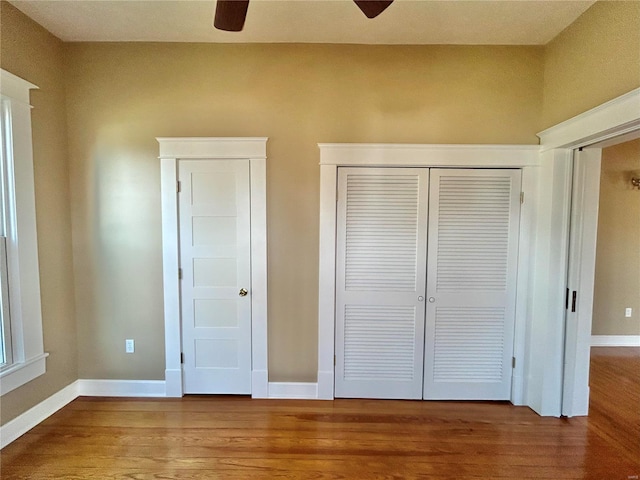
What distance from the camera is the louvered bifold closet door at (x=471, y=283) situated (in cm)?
236

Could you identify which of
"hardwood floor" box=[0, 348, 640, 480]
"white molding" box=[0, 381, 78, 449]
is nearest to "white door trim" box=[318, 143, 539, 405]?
"hardwood floor" box=[0, 348, 640, 480]

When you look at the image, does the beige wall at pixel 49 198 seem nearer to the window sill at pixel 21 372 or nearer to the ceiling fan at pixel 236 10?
the window sill at pixel 21 372

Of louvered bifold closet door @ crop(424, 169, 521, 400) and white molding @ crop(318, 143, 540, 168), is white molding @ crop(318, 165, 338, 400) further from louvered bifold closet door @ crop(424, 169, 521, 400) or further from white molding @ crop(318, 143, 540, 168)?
louvered bifold closet door @ crop(424, 169, 521, 400)

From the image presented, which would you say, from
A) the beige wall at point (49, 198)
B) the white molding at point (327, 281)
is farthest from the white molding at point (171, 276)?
the white molding at point (327, 281)

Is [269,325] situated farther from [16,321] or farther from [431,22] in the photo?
[431,22]

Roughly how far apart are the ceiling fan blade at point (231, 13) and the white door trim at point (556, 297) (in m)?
2.19

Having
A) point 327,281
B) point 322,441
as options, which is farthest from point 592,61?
point 322,441

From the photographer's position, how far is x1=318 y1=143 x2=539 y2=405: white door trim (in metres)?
2.30

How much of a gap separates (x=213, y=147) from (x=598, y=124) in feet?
8.54

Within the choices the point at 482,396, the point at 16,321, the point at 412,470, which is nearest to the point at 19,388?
the point at 16,321

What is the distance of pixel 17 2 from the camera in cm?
194

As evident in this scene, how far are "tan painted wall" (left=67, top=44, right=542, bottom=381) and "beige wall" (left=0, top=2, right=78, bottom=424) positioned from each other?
87mm

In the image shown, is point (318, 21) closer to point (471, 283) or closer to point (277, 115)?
point (277, 115)

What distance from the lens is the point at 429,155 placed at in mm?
2305
